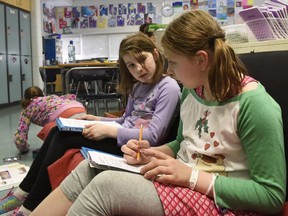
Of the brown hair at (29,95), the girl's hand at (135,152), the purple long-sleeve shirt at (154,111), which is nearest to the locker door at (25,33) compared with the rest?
the brown hair at (29,95)

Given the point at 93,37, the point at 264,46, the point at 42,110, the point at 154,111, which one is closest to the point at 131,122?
the point at 154,111

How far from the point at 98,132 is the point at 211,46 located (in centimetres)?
59

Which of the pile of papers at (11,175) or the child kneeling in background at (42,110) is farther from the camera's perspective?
the child kneeling in background at (42,110)

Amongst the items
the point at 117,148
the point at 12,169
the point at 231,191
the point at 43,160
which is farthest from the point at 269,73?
the point at 12,169

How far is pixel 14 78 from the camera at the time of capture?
6.46m

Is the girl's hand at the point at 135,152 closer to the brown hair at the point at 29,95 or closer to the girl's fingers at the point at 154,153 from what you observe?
the girl's fingers at the point at 154,153

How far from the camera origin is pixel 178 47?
Result: 34.0 inches

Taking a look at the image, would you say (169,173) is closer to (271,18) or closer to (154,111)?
(154,111)

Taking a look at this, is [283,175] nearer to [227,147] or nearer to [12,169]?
[227,147]

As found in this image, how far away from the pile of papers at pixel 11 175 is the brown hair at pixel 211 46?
4.51 feet

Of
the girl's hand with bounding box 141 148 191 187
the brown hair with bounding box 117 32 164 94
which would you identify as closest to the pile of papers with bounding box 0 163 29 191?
the brown hair with bounding box 117 32 164 94

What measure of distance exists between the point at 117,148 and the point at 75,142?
16 cm

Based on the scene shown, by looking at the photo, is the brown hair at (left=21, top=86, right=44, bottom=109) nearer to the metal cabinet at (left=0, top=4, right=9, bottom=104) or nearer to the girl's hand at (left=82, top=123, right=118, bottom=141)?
the girl's hand at (left=82, top=123, right=118, bottom=141)

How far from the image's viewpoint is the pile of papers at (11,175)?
6.10 feet
